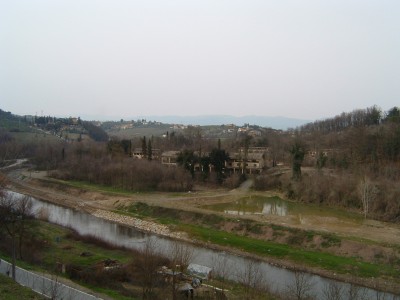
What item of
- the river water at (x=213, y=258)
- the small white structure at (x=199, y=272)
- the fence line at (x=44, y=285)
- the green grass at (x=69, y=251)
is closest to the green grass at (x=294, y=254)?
the river water at (x=213, y=258)

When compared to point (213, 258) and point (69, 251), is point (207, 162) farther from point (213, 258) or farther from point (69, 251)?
point (69, 251)

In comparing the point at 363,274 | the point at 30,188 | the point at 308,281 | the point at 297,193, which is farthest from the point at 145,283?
the point at 30,188

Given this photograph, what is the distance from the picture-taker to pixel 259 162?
64.8 m

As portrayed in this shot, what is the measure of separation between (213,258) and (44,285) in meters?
14.2

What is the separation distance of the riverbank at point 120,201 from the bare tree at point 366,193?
15382 millimetres

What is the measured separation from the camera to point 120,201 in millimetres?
47500

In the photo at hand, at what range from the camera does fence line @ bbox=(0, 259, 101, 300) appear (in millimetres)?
15591

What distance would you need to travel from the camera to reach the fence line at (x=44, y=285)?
51.2ft

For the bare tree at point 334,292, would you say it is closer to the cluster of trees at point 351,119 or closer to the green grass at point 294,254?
the green grass at point 294,254

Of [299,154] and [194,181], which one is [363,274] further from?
[194,181]

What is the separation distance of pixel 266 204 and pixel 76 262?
26767 mm

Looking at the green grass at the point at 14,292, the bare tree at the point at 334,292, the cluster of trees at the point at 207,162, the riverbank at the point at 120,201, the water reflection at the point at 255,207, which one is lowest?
the riverbank at the point at 120,201

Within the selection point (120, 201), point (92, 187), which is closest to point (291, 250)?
point (120, 201)

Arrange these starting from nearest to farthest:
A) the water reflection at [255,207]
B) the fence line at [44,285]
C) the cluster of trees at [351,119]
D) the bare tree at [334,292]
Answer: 1. the fence line at [44,285]
2. the bare tree at [334,292]
3. the water reflection at [255,207]
4. the cluster of trees at [351,119]
